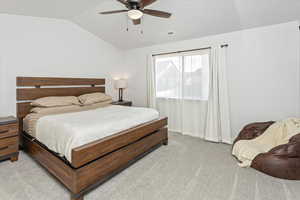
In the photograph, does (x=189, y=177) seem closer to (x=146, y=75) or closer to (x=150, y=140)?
(x=150, y=140)

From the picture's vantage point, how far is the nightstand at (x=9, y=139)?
7.84 feet

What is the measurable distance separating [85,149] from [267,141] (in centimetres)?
283

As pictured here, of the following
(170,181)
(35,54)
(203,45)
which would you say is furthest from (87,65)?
(170,181)

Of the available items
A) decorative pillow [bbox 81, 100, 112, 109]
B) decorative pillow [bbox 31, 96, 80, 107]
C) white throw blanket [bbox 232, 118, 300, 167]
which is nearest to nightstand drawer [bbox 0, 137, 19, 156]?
decorative pillow [bbox 31, 96, 80, 107]

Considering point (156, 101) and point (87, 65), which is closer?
point (87, 65)

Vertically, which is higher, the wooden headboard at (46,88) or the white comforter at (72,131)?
the wooden headboard at (46,88)

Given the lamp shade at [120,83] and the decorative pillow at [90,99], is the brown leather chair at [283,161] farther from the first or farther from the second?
the lamp shade at [120,83]

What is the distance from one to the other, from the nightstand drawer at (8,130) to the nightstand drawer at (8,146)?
0.07 meters

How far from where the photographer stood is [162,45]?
13.8ft

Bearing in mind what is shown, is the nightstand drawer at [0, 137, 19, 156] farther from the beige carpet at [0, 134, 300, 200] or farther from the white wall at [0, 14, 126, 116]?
the white wall at [0, 14, 126, 116]

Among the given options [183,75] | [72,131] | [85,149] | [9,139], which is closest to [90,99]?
[9,139]

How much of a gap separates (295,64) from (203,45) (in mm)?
1718

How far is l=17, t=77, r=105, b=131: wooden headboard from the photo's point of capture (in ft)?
9.77

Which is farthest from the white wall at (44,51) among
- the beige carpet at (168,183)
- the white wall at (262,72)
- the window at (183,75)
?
the white wall at (262,72)
